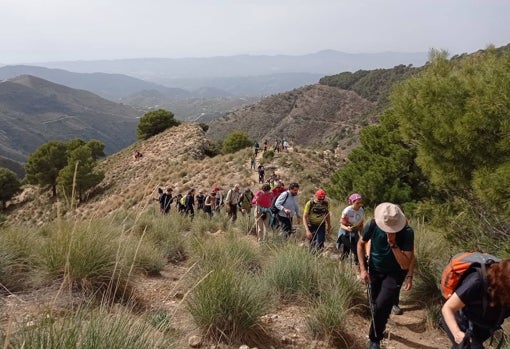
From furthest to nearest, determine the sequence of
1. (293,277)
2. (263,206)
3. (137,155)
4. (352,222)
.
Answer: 1. (137,155)
2. (263,206)
3. (352,222)
4. (293,277)

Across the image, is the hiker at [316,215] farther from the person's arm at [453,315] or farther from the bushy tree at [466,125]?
the person's arm at [453,315]

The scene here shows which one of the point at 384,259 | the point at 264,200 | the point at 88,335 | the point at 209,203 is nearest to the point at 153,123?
the point at 209,203

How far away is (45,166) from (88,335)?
4428cm

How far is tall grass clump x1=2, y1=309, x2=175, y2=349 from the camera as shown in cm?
222

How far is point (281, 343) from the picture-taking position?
405cm

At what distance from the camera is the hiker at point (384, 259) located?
412cm

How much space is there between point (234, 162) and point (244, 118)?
7959 centimetres

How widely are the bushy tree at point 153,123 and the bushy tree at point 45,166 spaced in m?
9.97

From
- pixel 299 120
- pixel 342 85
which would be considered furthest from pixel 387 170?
pixel 342 85

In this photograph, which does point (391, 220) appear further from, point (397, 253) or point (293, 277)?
point (293, 277)

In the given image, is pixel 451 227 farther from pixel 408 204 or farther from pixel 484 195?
pixel 408 204

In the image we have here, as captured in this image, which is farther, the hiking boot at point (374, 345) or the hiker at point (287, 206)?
the hiker at point (287, 206)

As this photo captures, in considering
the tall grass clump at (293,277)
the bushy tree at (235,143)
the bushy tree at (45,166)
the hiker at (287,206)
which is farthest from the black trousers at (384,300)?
the bushy tree at (45,166)

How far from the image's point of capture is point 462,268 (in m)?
2.88
